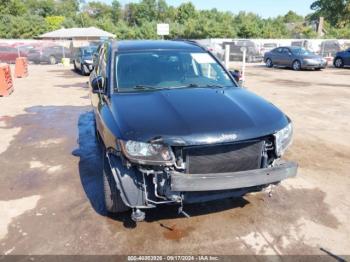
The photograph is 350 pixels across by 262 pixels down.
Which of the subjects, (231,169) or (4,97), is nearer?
(231,169)

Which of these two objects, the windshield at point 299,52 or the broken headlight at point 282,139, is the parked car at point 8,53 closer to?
the windshield at point 299,52

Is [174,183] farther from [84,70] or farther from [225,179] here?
[84,70]

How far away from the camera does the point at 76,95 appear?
1260 centimetres

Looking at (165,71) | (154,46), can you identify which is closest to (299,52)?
(154,46)

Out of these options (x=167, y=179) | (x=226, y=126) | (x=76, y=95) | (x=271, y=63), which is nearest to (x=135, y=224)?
(x=167, y=179)

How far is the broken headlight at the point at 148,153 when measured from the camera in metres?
3.27

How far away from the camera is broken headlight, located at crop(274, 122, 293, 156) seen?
11.9 feet

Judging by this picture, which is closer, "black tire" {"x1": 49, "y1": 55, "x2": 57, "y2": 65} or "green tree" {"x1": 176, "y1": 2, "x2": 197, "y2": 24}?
"black tire" {"x1": 49, "y1": 55, "x2": 57, "y2": 65}

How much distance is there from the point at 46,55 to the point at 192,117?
2680 centimetres

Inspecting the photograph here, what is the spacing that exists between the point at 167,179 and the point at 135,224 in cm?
93

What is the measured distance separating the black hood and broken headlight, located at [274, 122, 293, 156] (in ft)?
0.20

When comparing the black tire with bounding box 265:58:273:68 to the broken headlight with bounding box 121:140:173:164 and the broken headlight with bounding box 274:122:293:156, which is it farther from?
the broken headlight with bounding box 121:140:173:164

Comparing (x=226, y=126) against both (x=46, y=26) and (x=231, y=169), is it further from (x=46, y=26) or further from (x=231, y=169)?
(x=46, y=26)

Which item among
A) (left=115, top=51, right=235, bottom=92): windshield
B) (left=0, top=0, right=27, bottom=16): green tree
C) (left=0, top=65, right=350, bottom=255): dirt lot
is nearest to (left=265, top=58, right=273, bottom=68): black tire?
(left=0, top=65, right=350, bottom=255): dirt lot
